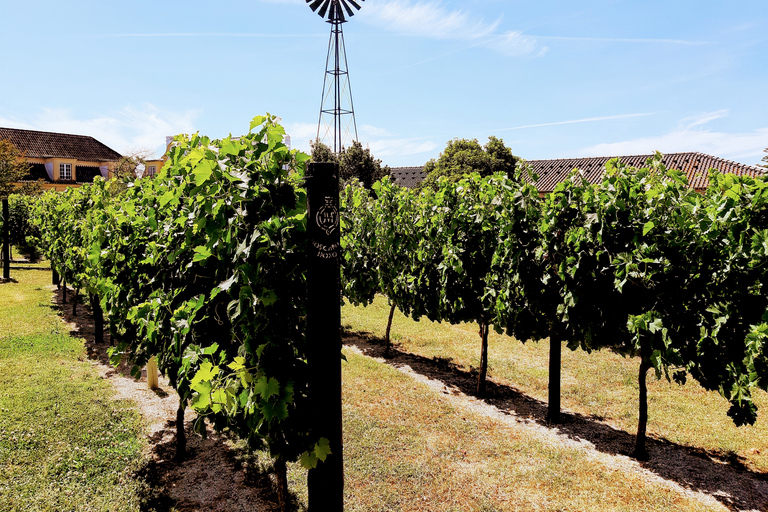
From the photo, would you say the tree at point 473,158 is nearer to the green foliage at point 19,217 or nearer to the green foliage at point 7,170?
the green foliage at point 19,217

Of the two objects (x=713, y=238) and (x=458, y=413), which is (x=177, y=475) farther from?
(x=713, y=238)

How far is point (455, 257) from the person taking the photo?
921cm

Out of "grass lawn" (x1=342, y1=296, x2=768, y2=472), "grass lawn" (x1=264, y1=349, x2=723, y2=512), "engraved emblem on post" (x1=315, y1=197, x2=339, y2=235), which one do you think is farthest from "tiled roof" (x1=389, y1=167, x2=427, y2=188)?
"engraved emblem on post" (x1=315, y1=197, x2=339, y2=235)

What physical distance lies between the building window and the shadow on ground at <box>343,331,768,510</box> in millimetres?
51676

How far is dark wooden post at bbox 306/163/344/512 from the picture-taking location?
3.05 m

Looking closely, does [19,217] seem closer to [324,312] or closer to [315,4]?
[315,4]

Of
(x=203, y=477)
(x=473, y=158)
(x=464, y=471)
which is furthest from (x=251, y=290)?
(x=473, y=158)

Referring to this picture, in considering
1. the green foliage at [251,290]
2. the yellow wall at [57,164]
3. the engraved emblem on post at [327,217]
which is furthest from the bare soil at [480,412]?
the yellow wall at [57,164]

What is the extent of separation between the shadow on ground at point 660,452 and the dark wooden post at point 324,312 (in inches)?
229

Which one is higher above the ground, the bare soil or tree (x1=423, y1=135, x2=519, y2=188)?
tree (x1=423, y1=135, x2=519, y2=188)

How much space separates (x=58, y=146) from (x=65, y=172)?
3193 mm

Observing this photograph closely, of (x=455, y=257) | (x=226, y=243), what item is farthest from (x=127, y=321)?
(x=455, y=257)

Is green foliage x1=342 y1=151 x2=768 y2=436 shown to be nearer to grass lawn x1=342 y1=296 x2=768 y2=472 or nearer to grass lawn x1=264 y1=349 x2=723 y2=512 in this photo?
grass lawn x1=264 y1=349 x2=723 y2=512

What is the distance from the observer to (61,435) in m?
7.29
